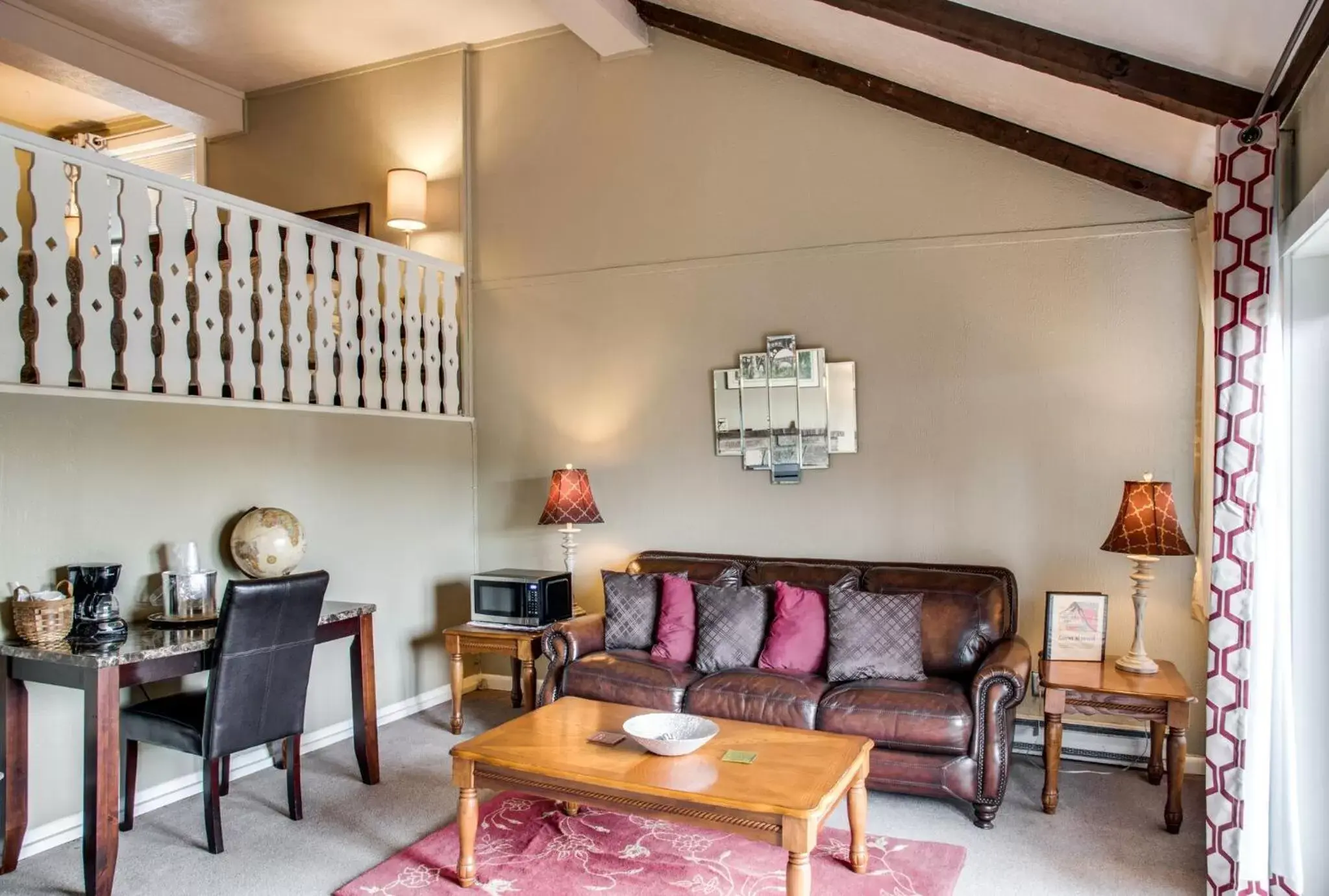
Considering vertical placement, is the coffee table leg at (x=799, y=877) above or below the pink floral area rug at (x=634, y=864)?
above

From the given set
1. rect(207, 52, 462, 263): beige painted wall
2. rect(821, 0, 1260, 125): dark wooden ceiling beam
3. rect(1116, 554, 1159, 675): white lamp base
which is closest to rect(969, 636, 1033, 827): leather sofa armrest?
rect(1116, 554, 1159, 675): white lamp base

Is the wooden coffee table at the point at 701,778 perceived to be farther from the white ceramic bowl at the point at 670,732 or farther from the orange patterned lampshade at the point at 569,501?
the orange patterned lampshade at the point at 569,501

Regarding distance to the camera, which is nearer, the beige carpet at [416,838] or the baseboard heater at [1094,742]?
the beige carpet at [416,838]

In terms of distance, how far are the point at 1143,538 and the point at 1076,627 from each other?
47 cm

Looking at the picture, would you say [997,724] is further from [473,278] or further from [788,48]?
[473,278]

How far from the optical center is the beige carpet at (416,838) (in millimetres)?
2998

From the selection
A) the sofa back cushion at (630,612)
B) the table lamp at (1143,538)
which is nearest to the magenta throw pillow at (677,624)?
the sofa back cushion at (630,612)

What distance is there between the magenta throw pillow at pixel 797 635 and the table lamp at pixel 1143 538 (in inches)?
46.9

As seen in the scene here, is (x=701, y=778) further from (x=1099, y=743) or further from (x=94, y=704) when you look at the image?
(x=1099, y=743)

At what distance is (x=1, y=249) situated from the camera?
3189 mm

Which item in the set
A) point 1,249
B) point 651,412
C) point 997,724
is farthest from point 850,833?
point 1,249

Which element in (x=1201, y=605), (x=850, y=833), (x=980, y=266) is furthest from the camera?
(x=980, y=266)

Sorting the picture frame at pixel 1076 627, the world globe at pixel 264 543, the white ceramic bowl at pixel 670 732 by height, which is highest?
the world globe at pixel 264 543

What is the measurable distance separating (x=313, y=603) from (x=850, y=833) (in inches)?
83.9
